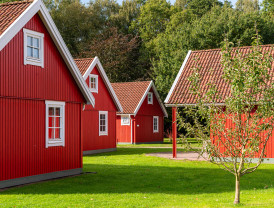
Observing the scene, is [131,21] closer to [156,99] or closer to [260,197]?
[156,99]

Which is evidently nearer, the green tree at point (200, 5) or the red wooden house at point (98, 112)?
the red wooden house at point (98, 112)

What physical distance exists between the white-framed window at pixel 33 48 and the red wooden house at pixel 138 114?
2115cm

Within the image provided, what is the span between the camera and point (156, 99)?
40.5 m

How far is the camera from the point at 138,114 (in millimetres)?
37344

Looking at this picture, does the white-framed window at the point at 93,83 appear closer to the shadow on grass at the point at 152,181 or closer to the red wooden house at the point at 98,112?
the red wooden house at the point at 98,112

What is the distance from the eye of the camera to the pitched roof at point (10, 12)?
13914 mm

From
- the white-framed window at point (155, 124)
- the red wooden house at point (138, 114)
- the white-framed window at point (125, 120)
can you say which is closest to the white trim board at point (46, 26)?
the red wooden house at point (138, 114)

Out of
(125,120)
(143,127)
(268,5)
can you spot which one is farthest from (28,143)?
(268,5)

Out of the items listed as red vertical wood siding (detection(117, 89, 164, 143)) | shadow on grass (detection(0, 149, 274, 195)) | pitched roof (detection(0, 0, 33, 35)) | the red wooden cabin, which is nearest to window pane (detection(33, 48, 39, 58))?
pitched roof (detection(0, 0, 33, 35))

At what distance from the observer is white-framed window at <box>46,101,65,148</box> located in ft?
51.8

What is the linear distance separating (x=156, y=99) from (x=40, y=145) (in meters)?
26.0

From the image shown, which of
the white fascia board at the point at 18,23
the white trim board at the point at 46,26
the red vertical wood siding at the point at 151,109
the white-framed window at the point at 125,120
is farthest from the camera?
the red vertical wood siding at the point at 151,109

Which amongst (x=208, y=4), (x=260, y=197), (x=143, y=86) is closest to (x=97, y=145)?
(x=143, y=86)

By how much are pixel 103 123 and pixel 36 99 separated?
13.8m
